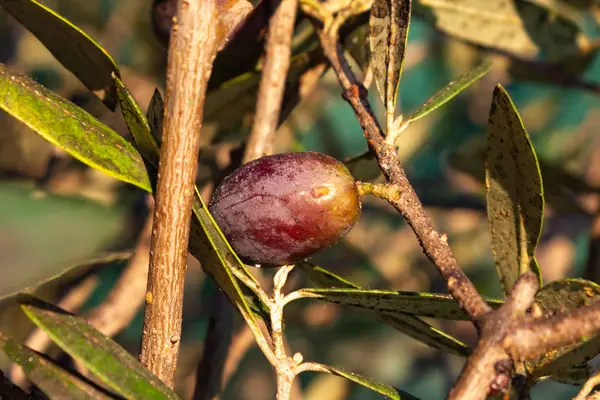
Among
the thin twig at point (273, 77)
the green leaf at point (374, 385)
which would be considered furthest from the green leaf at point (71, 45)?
the green leaf at point (374, 385)

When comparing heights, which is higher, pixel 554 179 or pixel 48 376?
pixel 554 179

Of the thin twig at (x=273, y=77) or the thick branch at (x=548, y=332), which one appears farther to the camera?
the thin twig at (x=273, y=77)

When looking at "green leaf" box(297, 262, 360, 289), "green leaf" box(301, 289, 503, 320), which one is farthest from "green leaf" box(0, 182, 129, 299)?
"green leaf" box(301, 289, 503, 320)

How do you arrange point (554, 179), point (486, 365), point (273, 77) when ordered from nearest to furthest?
1. point (486, 365)
2. point (273, 77)
3. point (554, 179)

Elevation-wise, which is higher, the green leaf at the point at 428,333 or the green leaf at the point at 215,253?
the green leaf at the point at 215,253

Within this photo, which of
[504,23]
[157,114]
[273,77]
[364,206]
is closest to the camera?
[157,114]

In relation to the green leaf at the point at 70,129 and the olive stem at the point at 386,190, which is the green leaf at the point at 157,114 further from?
the olive stem at the point at 386,190

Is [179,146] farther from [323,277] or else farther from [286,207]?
[323,277]

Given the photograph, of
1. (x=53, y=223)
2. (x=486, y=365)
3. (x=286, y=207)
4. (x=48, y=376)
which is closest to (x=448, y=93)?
(x=286, y=207)
